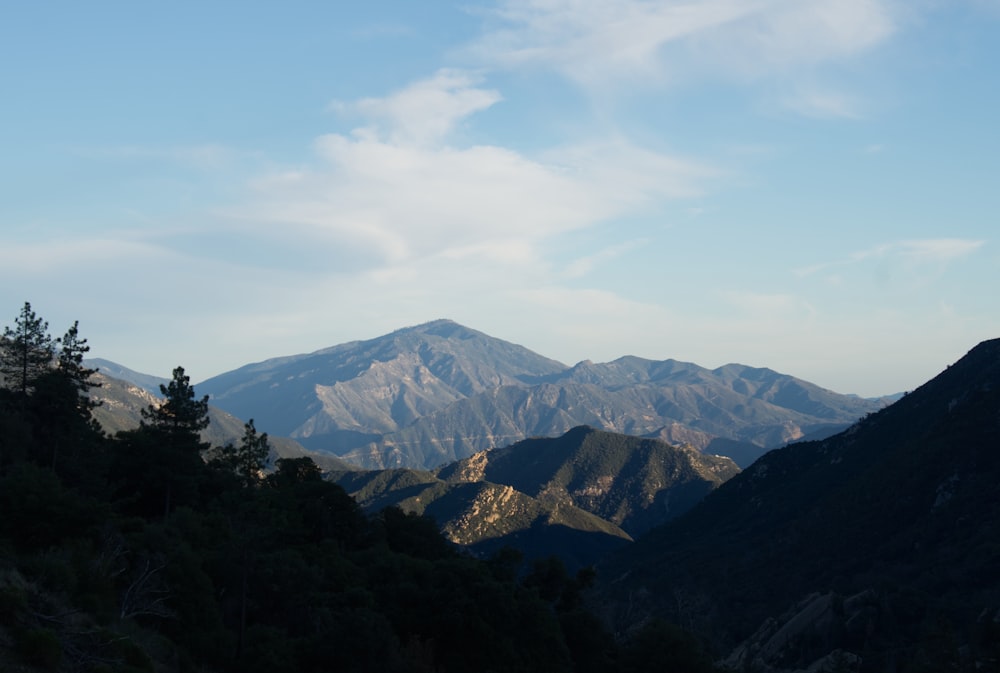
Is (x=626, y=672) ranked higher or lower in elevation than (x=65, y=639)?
lower

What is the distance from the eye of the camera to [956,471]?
131 m

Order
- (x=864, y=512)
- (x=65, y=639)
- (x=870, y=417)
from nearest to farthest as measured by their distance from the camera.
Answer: (x=65, y=639)
(x=864, y=512)
(x=870, y=417)

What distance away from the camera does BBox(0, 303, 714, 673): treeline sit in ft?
112

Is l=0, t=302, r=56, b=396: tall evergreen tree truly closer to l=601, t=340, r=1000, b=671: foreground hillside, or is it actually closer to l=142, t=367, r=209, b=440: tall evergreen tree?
l=142, t=367, r=209, b=440: tall evergreen tree

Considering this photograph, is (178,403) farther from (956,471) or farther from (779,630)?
(956,471)

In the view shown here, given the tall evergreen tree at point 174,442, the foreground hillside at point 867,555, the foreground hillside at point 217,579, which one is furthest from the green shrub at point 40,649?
the foreground hillside at point 867,555

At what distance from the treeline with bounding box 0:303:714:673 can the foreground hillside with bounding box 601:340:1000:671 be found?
106 feet

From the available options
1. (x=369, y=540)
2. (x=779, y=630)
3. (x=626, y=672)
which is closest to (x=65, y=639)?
(x=626, y=672)

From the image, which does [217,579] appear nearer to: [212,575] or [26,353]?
[212,575]

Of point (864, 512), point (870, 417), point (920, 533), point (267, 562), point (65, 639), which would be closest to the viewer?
point (65, 639)

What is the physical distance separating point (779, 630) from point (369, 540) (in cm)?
5433

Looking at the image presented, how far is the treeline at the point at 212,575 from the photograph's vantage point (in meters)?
34.2

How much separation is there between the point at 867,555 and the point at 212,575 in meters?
108

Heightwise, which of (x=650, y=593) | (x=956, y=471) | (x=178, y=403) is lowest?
(x=650, y=593)
